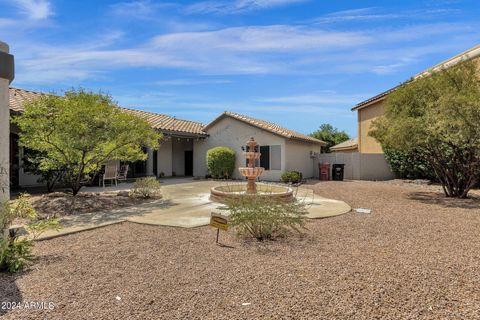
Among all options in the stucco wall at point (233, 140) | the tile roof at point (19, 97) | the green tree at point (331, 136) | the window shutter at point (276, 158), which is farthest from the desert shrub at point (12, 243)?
the green tree at point (331, 136)

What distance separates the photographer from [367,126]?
21.6 meters

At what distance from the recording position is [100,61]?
39.7 ft

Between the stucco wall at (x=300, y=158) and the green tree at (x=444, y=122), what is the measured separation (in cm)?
628

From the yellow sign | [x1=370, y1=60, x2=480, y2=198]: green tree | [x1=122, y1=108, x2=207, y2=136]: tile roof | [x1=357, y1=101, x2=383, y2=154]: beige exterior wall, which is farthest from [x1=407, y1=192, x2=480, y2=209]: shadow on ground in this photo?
[x1=122, y1=108, x2=207, y2=136]: tile roof

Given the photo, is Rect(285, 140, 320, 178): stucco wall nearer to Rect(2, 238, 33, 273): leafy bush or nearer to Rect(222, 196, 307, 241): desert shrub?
Rect(222, 196, 307, 241): desert shrub

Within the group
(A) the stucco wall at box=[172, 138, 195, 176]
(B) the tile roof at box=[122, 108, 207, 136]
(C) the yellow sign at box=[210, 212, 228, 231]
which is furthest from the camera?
(A) the stucco wall at box=[172, 138, 195, 176]

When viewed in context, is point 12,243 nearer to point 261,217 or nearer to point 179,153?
point 261,217

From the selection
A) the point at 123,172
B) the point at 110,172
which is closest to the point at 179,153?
the point at 123,172

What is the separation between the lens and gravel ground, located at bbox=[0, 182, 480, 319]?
2.95m

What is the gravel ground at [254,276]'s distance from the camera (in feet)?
9.68

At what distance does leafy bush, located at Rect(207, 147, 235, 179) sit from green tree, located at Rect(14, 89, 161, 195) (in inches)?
338

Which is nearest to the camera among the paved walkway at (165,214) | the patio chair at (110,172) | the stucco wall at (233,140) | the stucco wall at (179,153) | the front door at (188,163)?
the paved walkway at (165,214)

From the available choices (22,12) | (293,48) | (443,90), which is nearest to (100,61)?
(22,12)

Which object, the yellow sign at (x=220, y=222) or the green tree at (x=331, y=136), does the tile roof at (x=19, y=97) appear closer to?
the yellow sign at (x=220, y=222)
